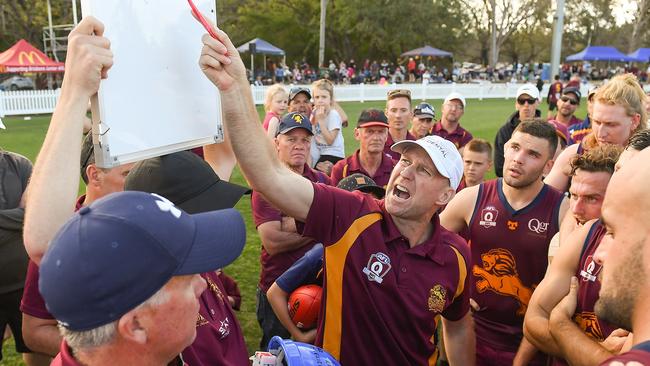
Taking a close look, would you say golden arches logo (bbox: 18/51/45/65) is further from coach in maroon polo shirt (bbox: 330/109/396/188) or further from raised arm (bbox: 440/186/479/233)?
raised arm (bbox: 440/186/479/233)

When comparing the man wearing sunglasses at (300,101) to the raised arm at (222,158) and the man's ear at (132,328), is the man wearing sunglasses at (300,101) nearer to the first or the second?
the raised arm at (222,158)

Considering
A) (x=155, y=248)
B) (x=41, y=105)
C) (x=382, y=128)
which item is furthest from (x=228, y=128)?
(x=41, y=105)

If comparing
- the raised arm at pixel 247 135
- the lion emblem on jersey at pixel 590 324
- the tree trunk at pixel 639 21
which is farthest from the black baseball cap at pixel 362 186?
the tree trunk at pixel 639 21

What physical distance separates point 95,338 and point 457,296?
213cm

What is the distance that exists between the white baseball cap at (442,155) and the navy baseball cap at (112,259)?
1818 millimetres

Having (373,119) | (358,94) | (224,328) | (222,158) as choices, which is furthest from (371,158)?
(358,94)

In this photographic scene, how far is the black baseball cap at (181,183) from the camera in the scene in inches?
101

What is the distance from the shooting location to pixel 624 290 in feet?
5.51

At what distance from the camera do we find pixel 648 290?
5.36 ft

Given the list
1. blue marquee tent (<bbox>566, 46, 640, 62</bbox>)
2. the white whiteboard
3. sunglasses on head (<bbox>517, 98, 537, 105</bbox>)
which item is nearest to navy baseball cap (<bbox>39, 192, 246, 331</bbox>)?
the white whiteboard

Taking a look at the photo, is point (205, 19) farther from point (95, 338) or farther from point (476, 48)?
point (476, 48)

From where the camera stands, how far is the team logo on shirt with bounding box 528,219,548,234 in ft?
12.9

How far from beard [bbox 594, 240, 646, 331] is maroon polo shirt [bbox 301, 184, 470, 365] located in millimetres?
1297

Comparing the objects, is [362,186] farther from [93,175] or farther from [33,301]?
[33,301]
